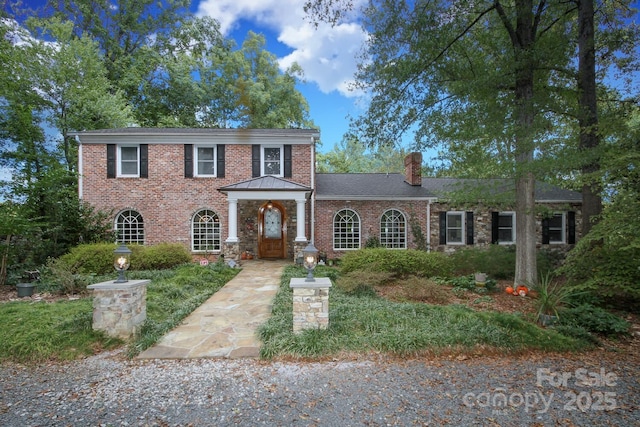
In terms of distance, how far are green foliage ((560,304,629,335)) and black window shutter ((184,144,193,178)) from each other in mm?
12007

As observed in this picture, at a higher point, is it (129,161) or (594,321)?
(129,161)

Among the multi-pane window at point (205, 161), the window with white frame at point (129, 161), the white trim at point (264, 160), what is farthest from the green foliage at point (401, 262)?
the window with white frame at point (129, 161)

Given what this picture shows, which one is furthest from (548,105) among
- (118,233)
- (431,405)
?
(118,233)

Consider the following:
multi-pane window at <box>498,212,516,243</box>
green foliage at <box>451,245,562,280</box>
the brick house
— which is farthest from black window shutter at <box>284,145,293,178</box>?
multi-pane window at <box>498,212,516,243</box>

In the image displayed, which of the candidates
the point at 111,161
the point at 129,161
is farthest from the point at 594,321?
the point at 111,161

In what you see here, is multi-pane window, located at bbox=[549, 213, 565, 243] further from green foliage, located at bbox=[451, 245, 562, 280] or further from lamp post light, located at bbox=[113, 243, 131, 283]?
lamp post light, located at bbox=[113, 243, 131, 283]

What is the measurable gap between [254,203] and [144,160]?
182 inches

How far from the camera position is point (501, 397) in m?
3.03

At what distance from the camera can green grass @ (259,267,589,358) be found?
3951 millimetres

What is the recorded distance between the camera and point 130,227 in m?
11.4

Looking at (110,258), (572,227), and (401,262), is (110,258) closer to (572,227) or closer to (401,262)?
(401,262)

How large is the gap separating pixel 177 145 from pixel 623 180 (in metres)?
13.1

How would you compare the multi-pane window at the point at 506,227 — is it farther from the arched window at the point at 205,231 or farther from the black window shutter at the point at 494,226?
the arched window at the point at 205,231

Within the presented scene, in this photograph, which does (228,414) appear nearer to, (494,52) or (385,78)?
(385,78)
